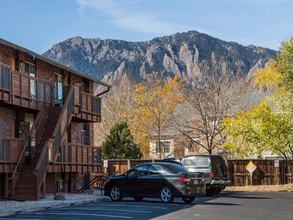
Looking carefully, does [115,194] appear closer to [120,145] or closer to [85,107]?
[85,107]

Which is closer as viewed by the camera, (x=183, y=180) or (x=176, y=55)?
(x=183, y=180)

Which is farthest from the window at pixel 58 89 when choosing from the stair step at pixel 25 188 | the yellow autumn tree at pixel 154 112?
the yellow autumn tree at pixel 154 112

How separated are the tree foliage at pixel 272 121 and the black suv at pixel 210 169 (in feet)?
19.1

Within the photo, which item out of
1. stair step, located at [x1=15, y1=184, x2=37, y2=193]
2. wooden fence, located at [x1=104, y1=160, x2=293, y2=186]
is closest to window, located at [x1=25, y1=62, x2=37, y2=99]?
stair step, located at [x1=15, y1=184, x2=37, y2=193]

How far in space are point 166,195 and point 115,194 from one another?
268cm

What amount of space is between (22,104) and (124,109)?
1485 inches

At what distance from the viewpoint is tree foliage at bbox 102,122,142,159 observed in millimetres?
48075

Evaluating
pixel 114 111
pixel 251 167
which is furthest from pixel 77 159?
pixel 114 111

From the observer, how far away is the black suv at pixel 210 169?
29.0m

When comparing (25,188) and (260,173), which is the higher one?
(260,173)

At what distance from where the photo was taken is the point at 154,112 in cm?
5862

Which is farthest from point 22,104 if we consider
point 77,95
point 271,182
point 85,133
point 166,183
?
point 271,182

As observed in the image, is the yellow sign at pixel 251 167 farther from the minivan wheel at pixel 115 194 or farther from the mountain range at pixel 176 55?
the mountain range at pixel 176 55

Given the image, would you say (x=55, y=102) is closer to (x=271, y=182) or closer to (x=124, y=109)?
(x=271, y=182)
